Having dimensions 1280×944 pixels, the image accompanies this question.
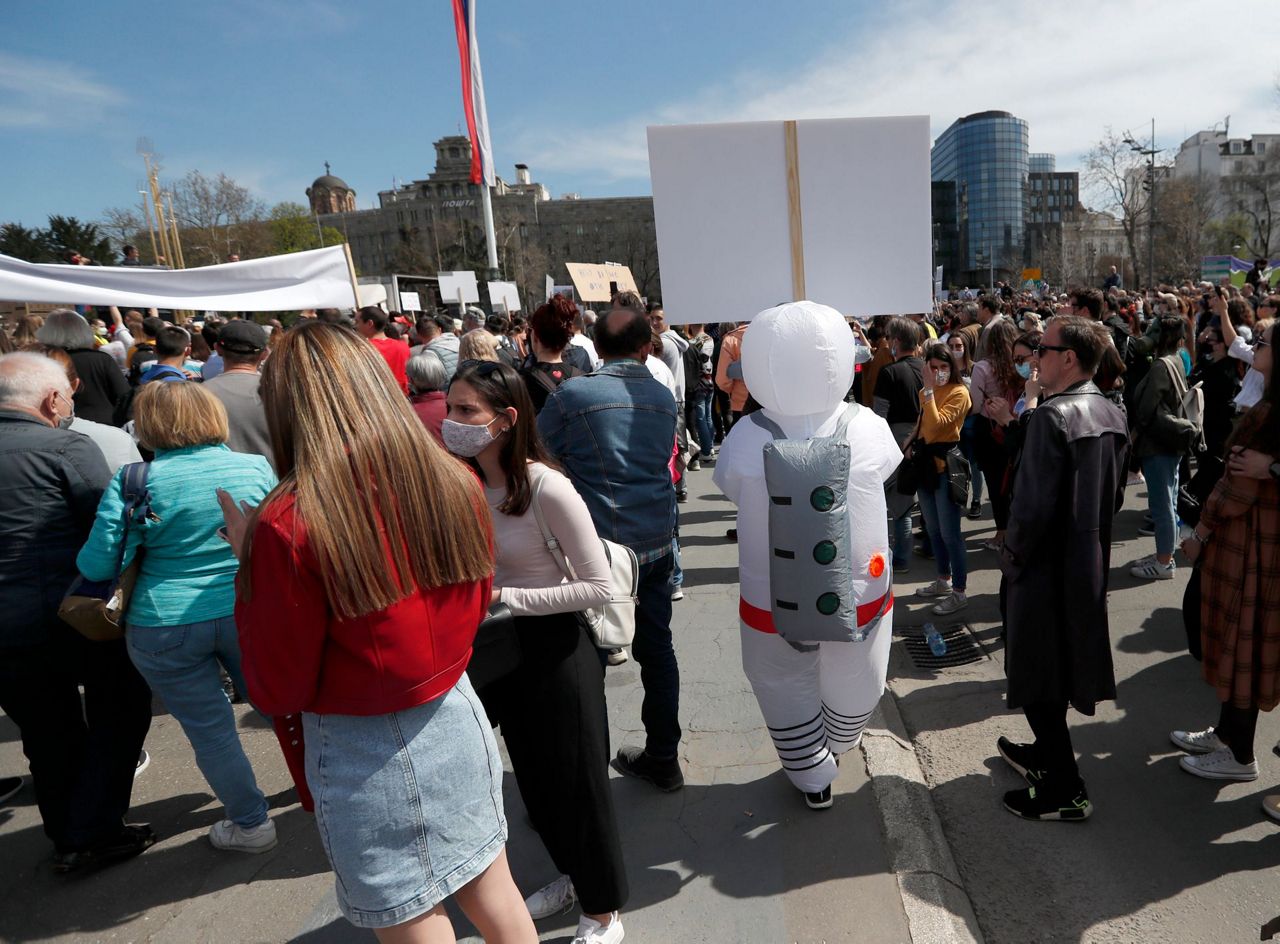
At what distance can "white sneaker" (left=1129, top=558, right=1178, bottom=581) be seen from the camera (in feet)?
16.5

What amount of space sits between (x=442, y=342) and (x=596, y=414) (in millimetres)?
4067

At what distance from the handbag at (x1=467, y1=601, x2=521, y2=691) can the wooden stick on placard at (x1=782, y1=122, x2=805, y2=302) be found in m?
1.75

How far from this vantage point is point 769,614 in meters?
2.61

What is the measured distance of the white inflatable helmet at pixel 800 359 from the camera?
8.21 feet

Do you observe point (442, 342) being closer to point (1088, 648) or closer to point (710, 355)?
point (710, 355)

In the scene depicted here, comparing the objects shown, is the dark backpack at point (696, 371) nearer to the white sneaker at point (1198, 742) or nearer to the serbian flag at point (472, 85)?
the white sneaker at point (1198, 742)

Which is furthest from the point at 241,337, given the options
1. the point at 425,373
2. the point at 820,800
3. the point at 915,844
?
the point at 915,844

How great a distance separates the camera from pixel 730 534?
637cm

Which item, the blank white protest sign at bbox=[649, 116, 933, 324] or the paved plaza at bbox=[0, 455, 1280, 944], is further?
the blank white protest sign at bbox=[649, 116, 933, 324]

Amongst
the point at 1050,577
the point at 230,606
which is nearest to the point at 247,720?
the point at 230,606

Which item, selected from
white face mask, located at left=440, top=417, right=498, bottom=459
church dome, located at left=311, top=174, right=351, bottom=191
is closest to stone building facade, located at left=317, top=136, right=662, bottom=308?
church dome, located at left=311, top=174, right=351, bottom=191

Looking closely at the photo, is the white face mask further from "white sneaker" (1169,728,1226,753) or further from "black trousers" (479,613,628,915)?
"white sneaker" (1169,728,1226,753)

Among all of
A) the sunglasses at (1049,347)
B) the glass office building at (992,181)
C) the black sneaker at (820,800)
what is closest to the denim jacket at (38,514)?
the black sneaker at (820,800)

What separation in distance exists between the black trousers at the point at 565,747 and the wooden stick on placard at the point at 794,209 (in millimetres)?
1636
